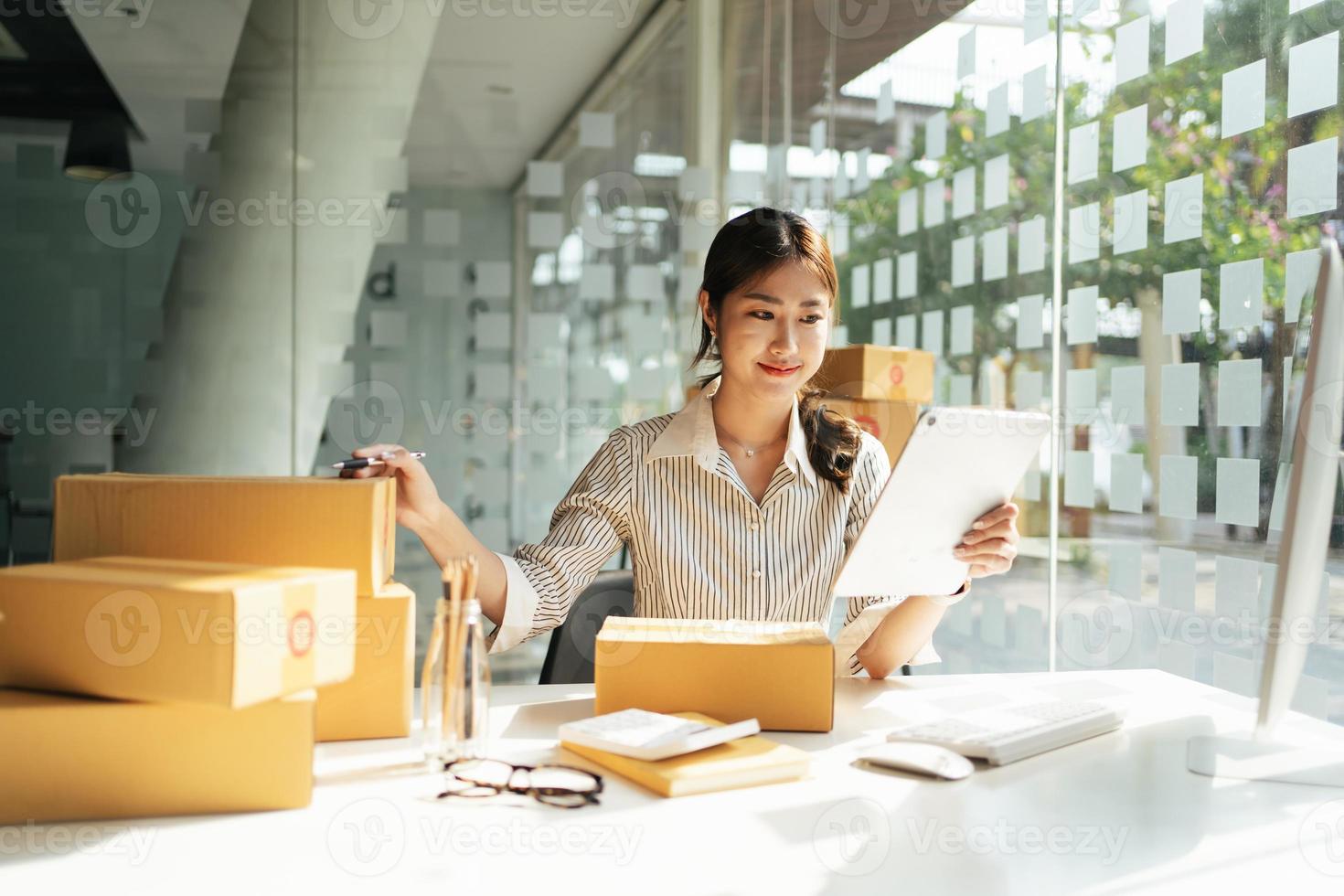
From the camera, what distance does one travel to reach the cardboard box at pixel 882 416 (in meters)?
2.73

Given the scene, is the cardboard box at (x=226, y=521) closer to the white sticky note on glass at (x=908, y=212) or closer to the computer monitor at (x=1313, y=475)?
the computer monitor at (x=1313, y=475)

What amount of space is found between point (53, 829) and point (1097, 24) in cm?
269

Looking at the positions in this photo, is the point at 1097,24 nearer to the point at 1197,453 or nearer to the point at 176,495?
the point at 1197,453

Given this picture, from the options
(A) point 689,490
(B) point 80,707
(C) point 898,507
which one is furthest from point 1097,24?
(B) point 80,707

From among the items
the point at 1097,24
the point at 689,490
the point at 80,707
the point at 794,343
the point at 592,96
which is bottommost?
the point at 80,707

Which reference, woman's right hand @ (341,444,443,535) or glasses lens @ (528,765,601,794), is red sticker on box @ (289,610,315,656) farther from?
woman's right hand @ (341,444,443,535)

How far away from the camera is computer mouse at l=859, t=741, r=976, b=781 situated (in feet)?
3.55

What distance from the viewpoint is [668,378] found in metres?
4.04

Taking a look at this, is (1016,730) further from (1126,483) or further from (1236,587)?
(1126,483)

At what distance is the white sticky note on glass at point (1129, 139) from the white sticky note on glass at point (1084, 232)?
123mm

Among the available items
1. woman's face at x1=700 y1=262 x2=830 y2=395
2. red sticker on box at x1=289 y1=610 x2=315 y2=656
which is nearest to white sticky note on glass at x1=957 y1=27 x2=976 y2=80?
woman's face at x1=700 y1=262 x2=830 y2=395

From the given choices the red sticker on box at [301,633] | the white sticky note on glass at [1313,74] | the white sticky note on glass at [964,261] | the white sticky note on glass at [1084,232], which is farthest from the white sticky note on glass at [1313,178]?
the red sticker on box at [301,633]

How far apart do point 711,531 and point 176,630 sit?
1.12 meters

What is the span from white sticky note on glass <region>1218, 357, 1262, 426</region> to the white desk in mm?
1065
